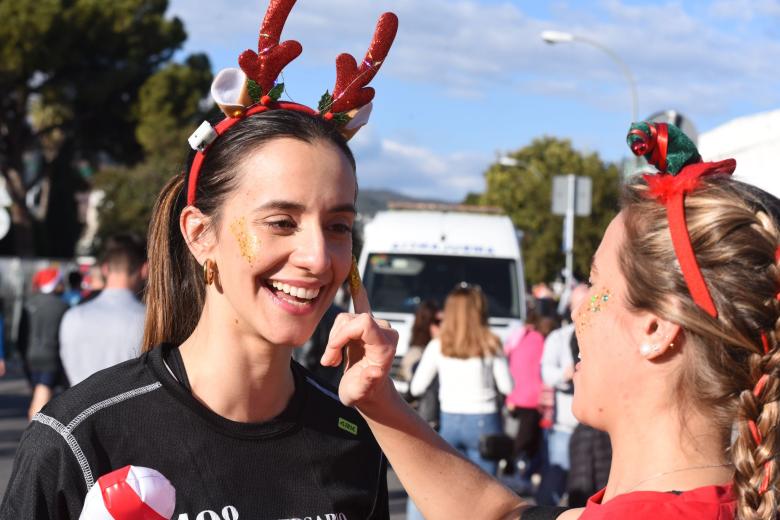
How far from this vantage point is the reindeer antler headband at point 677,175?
2047 mm

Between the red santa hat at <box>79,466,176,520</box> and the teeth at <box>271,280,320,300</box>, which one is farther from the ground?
the teeth at <box>271,280,320,300</box>

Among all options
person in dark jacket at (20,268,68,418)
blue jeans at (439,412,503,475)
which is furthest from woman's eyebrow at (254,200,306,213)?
person in dark jacket at (20,268,68,418)

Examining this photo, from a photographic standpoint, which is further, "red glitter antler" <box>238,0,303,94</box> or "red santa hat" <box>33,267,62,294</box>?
"red santa hat" <box>33,267,62,294</box>

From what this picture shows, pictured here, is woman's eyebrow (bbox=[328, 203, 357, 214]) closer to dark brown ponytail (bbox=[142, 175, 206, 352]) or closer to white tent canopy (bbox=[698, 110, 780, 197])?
dark brown ponytail (bbox=[142, 175, 206, 352])

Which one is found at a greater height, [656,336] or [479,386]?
[656,336]

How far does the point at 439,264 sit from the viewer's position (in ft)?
41.4

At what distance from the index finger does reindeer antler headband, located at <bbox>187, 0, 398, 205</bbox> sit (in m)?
0.39

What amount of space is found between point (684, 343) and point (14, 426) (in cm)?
1239

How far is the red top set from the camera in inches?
78.6

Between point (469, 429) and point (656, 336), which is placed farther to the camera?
point (469, 429)

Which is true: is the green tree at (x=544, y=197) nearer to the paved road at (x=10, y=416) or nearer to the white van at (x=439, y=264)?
the paved road at (x=10, y=416)

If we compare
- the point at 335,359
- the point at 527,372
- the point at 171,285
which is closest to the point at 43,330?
the point at 527,372

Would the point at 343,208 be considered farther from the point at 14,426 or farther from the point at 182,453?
the point at 14,426

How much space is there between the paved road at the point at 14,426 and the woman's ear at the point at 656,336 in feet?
15.2
